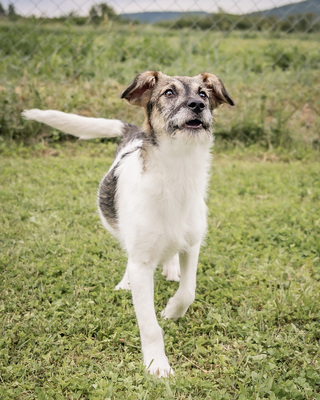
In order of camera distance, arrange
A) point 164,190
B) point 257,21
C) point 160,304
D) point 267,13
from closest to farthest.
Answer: point 164,190 < point 160,304 < point 267,13 < point 257,21

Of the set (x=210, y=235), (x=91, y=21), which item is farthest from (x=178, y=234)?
(x=91, y=21)

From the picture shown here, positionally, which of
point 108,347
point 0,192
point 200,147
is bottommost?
point 0,192

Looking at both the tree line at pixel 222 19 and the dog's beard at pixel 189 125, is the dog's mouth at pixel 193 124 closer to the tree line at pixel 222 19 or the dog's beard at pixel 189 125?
the dog's beard at pixel 189 125

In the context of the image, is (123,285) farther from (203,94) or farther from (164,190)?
(203,94)

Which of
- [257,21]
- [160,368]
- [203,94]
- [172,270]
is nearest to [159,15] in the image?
[257,21]

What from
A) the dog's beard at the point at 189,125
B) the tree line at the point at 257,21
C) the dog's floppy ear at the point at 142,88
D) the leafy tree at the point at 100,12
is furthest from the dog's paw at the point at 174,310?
the leafy tree at the point at 100,12

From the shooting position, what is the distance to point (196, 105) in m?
2.67

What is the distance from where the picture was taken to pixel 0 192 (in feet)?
15.9

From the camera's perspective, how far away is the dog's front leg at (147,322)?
105 inches

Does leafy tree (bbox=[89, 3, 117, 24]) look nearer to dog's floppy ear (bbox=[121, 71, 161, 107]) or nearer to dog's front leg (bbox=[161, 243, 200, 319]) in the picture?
dog's floppy ear (bbox=[121, 71, 161, 107])

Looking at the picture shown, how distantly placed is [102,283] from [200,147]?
1432 mm

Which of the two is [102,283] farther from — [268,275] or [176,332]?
[268,275]

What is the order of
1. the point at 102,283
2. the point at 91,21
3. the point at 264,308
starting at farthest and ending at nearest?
the point at 91,21 < the point at 102,283 < the point at 264,308

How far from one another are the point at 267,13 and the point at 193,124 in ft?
17.2
